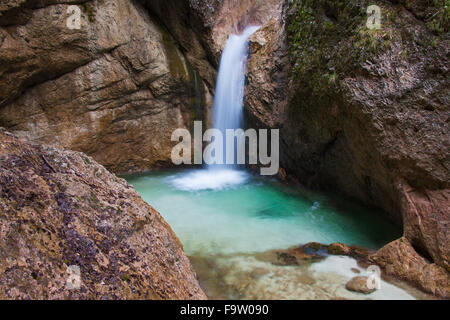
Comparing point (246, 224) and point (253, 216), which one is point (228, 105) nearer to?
point (253, 216)

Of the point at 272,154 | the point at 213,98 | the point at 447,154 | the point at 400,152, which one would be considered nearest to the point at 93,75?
the point at 213,98

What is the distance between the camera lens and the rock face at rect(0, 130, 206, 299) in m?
1.99

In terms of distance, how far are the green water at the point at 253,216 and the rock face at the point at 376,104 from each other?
0.59m

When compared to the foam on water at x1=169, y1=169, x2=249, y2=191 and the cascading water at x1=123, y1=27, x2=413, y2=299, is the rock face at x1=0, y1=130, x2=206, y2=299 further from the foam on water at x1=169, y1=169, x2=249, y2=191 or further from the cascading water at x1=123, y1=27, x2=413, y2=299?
the foam on water at x1=169, y1=169, x2=249, y2=191

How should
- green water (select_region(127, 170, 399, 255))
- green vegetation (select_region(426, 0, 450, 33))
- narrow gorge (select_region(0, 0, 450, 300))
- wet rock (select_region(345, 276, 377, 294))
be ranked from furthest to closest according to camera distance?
green water (select_region(127, 170, 399, 255)) → green vegetation (select_region(426, 0, 450, 33)) → wet rock (select_region(345, 276, 377, 294)) → narrow gorge (select_region(0, 0, 450, 300))

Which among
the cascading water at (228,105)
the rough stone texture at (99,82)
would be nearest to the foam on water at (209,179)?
the cascading water at (228,105)

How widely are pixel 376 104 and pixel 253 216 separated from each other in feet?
10.4

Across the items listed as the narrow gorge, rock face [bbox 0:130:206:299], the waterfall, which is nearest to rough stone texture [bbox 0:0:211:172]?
the narrow gorge

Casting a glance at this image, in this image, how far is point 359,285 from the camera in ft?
12.1

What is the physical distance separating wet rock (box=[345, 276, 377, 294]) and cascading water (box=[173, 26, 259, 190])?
5.08m

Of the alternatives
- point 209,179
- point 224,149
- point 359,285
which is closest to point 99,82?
point 209,179

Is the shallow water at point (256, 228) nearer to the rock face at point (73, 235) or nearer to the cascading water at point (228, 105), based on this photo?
the cascading water at point (228, 105)

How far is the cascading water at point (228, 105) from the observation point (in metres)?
8.72

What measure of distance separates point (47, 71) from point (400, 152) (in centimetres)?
793
